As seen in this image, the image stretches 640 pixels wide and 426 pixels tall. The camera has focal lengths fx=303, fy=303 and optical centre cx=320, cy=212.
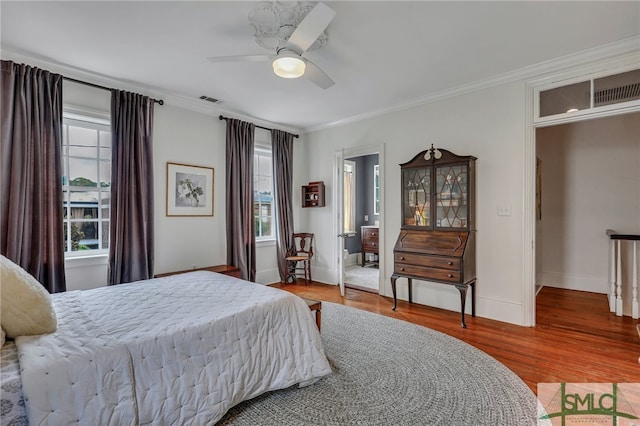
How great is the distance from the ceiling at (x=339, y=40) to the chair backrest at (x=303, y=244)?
2.51m

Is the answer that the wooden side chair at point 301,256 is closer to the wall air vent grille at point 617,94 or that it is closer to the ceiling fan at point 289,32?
the ceiling fan at point 289,32

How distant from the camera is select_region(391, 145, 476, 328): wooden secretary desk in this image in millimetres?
3350

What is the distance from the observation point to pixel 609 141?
4.32m

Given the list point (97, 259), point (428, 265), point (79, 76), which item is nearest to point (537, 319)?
point (428, 265)

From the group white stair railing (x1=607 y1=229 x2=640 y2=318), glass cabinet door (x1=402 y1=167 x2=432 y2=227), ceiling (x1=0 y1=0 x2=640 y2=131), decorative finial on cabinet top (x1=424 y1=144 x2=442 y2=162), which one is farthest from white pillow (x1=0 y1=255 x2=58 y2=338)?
white stair railing (x1=607 y1=229 x2=640 y2=318)

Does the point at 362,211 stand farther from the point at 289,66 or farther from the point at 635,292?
the point at 289,66

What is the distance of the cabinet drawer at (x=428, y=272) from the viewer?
3311mm

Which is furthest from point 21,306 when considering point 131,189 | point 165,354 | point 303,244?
point 303,244

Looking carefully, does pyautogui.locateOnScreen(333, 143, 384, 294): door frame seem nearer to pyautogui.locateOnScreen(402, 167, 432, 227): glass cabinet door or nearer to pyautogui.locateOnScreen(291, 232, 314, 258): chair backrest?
pyautogui.locateOnScreen(402, 167, 432, 227): glass cabinet door

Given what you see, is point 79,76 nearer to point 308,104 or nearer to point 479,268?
point 308,104

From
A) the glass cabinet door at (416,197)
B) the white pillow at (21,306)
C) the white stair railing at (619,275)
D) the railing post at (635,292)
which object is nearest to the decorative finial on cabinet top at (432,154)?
the glass cabinet door at (416,197)

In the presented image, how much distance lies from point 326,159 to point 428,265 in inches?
101

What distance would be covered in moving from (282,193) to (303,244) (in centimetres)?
100

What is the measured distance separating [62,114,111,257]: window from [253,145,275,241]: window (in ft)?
6.66
